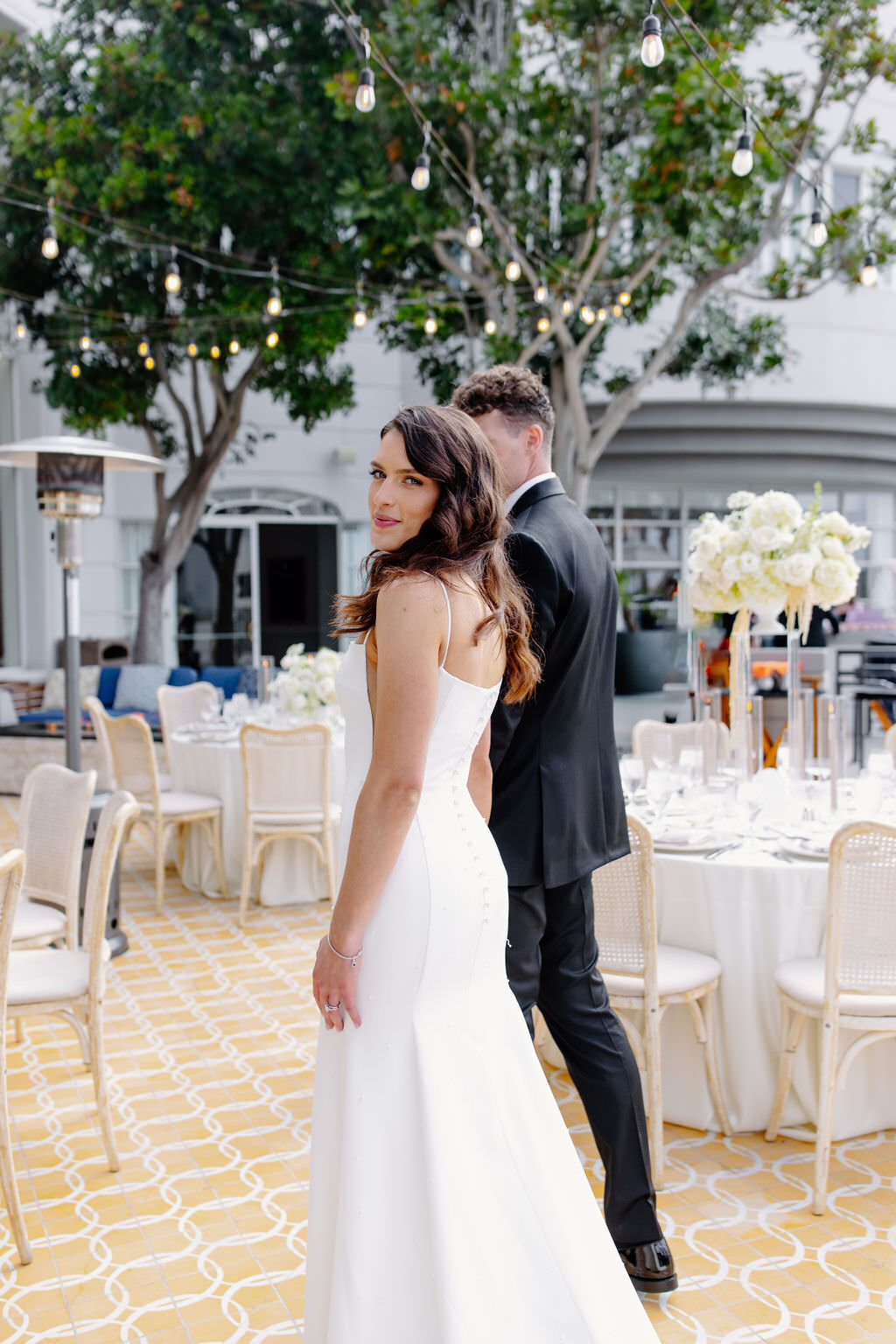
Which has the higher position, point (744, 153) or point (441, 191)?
point (441, 191)

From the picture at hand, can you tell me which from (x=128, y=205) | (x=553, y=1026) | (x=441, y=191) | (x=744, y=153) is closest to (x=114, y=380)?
(x=128, y=205)

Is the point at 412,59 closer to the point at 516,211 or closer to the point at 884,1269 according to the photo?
the point at 516,211

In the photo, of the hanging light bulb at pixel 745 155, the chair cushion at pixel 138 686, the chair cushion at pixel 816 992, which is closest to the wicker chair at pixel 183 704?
the chair cushion at pixel 138 686

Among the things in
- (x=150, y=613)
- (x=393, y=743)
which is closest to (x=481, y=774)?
(x=393, y=743)

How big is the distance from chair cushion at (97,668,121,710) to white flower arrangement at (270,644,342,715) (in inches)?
213

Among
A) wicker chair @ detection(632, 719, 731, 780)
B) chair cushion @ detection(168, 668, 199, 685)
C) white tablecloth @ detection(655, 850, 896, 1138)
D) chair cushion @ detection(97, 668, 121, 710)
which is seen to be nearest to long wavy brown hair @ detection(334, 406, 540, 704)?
white tablecloth @ detection(655, 850, 896, 1138)

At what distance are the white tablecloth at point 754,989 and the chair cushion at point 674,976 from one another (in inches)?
3.9

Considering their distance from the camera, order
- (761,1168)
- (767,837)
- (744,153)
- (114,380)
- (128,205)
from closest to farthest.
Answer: (761,1168)
(767,837)
(744,153)
(128,205)
(114,380)

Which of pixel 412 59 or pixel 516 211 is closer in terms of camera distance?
pixel 412 59

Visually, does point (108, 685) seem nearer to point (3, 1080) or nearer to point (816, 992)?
point (3, 1080)

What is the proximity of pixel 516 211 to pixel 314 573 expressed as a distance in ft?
21.4

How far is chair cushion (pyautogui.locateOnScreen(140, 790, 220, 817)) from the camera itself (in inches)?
232

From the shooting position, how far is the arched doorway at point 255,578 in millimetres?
14766

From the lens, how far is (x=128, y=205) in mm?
10625
